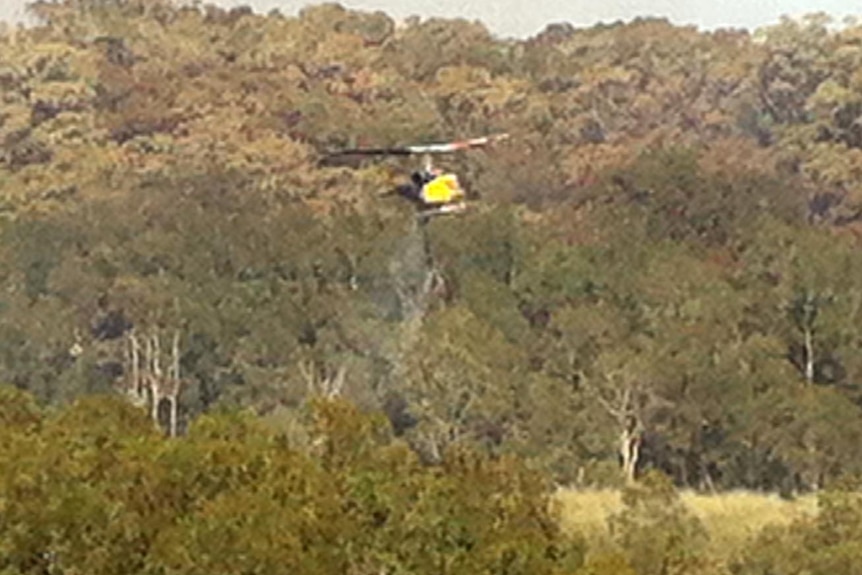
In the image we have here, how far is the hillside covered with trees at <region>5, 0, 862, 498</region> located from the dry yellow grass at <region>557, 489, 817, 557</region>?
5.07 feet

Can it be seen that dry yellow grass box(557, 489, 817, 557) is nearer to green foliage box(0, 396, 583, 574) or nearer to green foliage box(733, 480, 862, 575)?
green foliage box(733, 480, 862, 575)

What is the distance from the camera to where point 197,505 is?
1962 centimetres

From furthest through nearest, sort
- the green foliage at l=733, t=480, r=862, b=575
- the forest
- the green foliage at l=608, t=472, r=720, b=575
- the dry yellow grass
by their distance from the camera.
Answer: the dry yellow grass < the green foliage at l=733, t=480, r=862, b=575 < the green foliage at l=608, t=472, r=720, b=575 < the forest

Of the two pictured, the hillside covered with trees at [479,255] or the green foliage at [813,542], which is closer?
the green foliage at [813,542]

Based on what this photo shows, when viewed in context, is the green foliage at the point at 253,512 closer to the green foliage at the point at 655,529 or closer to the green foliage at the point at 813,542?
the green foliage at the point at 655,529

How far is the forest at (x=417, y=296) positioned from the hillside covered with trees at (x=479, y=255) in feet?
0.29

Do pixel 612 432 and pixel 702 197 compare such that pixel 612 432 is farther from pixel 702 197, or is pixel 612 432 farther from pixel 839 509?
pixel 839 509

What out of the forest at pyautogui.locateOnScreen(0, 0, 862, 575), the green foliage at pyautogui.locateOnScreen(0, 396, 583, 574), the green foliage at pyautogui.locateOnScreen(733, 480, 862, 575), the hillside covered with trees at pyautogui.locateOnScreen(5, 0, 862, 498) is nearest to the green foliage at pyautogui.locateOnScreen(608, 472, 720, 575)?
the forest at pyautogui.locateOnScreen(0, 0, 862, 575)

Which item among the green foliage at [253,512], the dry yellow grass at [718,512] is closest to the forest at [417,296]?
the green foliage at [253,512]

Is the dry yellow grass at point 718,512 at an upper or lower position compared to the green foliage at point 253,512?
lower

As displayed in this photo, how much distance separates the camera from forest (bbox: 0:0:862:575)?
19.7 m

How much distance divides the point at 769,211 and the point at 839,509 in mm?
23297

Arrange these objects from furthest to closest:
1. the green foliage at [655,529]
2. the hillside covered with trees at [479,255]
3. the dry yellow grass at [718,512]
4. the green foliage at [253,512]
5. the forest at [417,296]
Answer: the hillside covered with trees at [479,255]
the dry yellow grass at [718,512]
the green foliage at [655,529]
the forest at [417,296]
the green foliage at [253,512]

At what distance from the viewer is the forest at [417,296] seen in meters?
19.7
